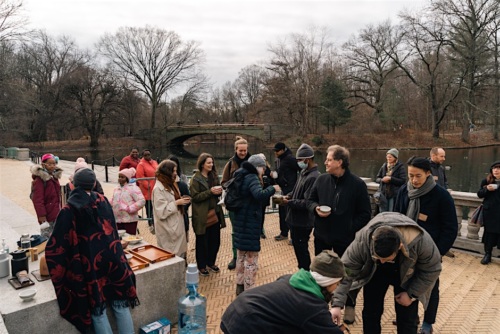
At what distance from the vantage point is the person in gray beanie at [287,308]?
1.79 metres

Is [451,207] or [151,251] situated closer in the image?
[451,207]

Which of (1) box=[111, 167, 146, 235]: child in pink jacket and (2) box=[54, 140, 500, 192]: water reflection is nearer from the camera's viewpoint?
(1) box=[111, 167, 146, 235]: child in pink jacket

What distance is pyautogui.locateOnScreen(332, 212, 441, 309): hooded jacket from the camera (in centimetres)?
245

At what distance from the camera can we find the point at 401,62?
36062 mm

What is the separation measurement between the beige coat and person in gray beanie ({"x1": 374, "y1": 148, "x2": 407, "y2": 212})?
3770mm

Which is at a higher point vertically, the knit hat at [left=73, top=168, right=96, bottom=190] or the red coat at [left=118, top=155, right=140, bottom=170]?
the knit hat at [left=73, top=168, right=96, bottom=190]

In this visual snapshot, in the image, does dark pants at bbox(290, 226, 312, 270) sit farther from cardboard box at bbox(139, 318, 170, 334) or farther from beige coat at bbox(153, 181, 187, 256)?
cardboard box at bbox(139, 318, 170, 334)

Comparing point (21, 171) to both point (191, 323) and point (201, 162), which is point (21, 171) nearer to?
point (201, 162)

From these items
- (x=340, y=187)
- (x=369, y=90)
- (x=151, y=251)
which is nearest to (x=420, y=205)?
(x=340, y=187)

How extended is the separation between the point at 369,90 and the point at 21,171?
3535cm

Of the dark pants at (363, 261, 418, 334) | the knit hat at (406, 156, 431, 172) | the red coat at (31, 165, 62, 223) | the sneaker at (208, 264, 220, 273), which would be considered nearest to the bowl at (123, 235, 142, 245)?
the sneaker at (208, 264, 220, 273)

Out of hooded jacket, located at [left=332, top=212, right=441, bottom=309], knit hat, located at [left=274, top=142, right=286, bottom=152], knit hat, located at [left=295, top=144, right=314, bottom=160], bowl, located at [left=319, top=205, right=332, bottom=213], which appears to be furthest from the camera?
knit hat, located at [left=274, top=142, right=286, bottom=152]

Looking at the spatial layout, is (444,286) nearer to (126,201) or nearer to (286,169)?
(286,169)

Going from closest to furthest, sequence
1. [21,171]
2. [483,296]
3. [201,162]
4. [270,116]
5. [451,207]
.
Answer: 1. [451,207]
2. [483,296]
3. [201,162]
4. [21,171]
5. [270,116]
